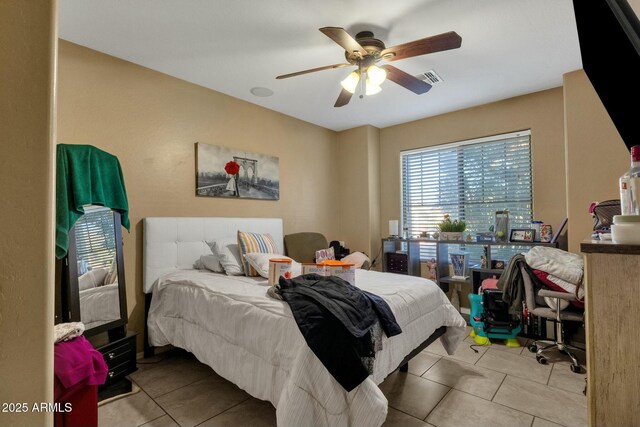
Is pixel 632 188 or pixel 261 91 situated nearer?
pixel 632 188

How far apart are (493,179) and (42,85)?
14.3 feet

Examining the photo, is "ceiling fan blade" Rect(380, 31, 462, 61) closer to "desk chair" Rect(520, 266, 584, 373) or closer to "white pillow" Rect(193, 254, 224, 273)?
"desk chair" Rect(520, 266, 584, 373)

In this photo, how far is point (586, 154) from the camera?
2934 millimetres

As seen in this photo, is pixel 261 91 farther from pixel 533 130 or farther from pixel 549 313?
pixel 549 313

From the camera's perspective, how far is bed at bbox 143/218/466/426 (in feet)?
4.92

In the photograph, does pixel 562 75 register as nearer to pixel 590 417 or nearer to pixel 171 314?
pixel 590 417

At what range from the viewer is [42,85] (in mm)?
591

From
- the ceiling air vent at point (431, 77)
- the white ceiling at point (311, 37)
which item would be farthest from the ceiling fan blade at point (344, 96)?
the ceiling air vent at point (431, 77)

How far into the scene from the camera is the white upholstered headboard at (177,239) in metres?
2.82

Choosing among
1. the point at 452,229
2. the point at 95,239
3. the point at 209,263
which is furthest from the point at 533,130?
the point at 95,239

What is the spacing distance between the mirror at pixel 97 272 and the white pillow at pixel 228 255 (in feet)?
2.61

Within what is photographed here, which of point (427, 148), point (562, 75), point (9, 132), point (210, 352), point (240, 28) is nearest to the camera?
point (9, 132)

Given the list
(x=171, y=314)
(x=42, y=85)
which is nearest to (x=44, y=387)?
(x=42, y=85)

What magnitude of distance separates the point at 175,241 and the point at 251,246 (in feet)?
2.44
